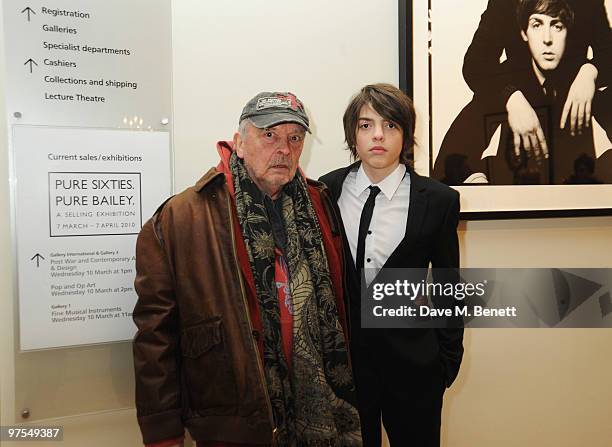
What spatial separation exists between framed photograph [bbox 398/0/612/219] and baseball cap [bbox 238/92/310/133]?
0.63 meters

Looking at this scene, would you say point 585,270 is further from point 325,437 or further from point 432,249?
point 325,437

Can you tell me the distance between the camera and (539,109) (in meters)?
1.84

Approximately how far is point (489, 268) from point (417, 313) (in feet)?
1.90

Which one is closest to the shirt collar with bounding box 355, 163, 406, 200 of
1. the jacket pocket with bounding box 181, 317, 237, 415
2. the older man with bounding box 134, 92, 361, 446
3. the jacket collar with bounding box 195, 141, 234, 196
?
the older man with bounding box 134, 92, 361, 446

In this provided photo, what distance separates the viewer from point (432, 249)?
4.55ft

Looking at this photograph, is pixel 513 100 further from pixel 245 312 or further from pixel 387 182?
pixel 245 312

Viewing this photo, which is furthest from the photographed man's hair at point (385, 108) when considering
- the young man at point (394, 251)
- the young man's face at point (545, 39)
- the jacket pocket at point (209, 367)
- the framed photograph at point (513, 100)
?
the young man's face at point (545, 39)

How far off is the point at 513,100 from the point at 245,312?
4.32ft

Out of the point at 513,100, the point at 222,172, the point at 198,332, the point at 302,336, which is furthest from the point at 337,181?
the point at 513,100

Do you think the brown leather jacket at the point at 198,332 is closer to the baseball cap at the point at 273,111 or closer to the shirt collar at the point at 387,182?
the baseball cap at the point at 273,111

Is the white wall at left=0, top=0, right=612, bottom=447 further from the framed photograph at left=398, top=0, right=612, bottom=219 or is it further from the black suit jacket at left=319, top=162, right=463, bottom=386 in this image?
the black suit jacket at left=319, top=162, right=463, bottom=386

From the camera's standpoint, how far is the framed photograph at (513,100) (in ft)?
5.65

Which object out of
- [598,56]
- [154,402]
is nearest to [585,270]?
[598,56]

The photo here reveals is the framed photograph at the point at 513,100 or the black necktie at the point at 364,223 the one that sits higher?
the framed photograph at the point at 513,100
